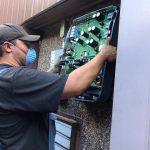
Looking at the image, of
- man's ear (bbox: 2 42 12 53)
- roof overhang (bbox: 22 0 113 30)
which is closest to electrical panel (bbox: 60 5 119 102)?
roof overhang (bbox: 22 0 113 30)

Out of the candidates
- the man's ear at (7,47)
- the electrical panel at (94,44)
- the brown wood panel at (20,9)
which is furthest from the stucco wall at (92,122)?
the brown wood panel at (20,9)

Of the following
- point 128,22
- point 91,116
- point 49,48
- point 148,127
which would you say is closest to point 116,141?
point 148,127

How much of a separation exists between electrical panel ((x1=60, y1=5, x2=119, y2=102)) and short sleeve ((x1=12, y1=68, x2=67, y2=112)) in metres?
0.20

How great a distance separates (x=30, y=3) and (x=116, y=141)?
1.66 m

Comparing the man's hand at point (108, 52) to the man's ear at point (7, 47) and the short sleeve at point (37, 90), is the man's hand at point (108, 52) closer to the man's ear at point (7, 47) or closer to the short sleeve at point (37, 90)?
the short sleeve at point (37, 90)

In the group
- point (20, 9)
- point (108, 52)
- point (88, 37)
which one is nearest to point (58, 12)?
point (88, 37)

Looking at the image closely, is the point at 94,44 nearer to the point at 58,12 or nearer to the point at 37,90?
the point at 37,90

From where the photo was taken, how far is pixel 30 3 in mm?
2564

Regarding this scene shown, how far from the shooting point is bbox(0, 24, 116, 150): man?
1.42 m

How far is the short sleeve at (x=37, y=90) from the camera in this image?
55.8 inches

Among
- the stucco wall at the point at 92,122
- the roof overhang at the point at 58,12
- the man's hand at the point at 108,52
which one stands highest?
the roof overhang at the point at 58,12

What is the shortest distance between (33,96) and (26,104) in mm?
46

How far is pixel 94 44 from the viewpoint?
163 cm

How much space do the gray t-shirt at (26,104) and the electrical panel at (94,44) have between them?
0.20m
